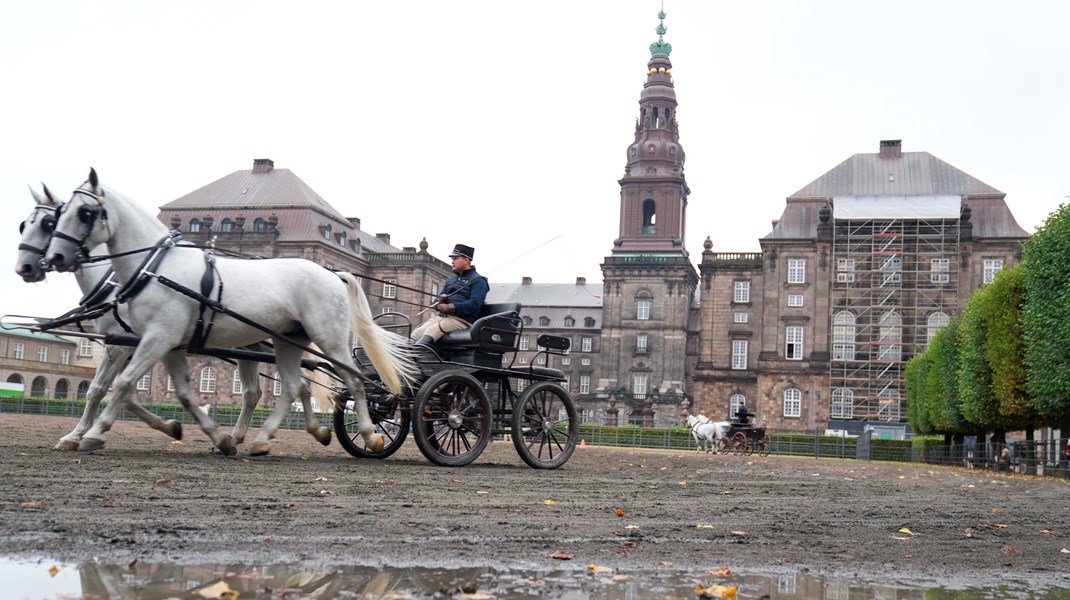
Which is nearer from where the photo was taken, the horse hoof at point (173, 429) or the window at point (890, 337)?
the horse hoof at point (173, 429)

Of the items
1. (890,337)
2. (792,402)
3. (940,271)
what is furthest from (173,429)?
(940,271)

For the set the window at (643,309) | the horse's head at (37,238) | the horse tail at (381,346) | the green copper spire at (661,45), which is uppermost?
the green copper spire at (661,45)

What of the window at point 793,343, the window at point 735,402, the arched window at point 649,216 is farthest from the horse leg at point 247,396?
the arched window at point 649,216

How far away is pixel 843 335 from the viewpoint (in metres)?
65.9

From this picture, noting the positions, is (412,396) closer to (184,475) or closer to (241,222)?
(184,475)

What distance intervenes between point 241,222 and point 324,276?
69.7 meters

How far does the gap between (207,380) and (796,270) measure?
43279 millimetres

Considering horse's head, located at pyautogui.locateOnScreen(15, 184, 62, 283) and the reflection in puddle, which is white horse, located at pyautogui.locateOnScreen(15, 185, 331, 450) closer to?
horse's head, located at pyautogui.locateOnScreen(15, 184, 62, 283)

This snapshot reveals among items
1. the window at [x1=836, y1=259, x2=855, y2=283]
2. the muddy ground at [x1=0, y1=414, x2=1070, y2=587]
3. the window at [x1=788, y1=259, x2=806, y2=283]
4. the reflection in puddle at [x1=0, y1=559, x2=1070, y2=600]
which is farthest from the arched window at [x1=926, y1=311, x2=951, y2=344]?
the reflection in puddle at [x1=0, y1=559, x2=1070, y2=600]

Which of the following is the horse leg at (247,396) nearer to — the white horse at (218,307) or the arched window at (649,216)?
the white horse at (218,307)

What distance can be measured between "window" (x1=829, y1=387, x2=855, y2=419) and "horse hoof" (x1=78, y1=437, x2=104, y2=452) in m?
60.5

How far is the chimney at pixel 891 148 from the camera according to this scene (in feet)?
231

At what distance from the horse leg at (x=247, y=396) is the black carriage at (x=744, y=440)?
29.1m

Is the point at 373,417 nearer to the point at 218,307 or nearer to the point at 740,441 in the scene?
the point at 218,307
